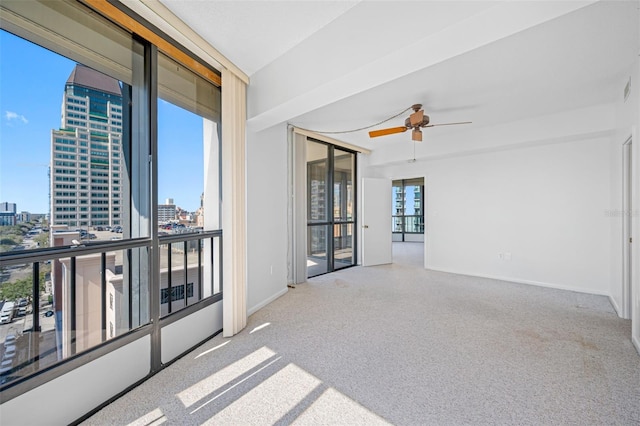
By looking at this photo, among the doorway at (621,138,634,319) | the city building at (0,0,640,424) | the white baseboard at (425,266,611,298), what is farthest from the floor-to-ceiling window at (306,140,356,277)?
the doorway at (621,138,634,319)

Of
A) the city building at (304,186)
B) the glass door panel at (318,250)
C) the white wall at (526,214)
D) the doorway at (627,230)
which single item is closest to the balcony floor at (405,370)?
the city building at (304,186)

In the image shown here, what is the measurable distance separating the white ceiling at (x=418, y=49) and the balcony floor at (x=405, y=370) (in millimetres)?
2167

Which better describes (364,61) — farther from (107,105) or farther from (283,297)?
(283,297)

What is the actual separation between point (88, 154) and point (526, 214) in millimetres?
5610

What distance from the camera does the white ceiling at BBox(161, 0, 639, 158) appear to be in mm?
1527

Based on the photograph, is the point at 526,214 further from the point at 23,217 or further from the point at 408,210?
the point at 23,217

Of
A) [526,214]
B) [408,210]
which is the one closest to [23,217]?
[526,214]

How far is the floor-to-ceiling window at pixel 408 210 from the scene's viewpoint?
9875 millimetres

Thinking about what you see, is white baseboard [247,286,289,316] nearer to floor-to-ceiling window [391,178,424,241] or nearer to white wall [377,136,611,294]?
white wall [377,136,611,294]

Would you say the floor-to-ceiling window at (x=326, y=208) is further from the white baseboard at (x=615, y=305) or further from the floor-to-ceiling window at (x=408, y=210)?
the floor-to-ceiling window at (x=408, y=210)

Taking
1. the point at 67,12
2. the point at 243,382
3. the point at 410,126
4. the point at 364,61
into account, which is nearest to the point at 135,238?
the point at 243,382

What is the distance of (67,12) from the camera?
1632 millimetres

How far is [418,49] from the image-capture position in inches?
64.7

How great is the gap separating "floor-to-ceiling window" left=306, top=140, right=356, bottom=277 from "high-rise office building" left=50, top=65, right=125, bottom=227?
126 inches
